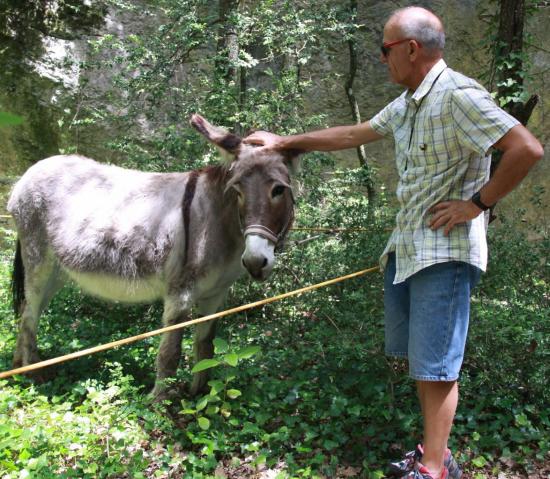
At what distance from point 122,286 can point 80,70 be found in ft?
17.1

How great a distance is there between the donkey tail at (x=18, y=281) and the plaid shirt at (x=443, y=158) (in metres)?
3.20

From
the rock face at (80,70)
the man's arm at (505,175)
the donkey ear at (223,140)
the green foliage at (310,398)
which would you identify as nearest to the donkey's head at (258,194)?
the donkey ear at (223,140)

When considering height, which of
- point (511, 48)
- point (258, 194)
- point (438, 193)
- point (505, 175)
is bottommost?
point (258, 194)

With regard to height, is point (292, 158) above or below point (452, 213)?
above

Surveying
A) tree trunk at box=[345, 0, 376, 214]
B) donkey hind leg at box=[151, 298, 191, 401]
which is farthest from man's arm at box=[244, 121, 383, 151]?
tree trunk at box=[345, 0, 376, 214]

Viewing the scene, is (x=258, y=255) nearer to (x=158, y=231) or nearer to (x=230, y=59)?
(x=158, y=231)

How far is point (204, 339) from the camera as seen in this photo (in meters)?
3.47

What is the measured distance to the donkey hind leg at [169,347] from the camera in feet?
10.3

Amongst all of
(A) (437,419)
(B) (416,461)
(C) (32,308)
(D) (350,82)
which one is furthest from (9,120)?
(D) (350,82)

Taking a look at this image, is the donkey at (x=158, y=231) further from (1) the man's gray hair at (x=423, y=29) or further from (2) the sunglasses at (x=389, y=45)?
(1) the man's gray hair at (x=423, y=29)

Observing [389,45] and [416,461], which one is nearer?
[389,45]

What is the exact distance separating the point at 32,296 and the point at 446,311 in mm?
3153

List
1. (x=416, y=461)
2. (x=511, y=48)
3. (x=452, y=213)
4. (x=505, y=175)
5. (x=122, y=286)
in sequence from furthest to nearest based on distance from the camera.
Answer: (x=511, y=48), (x=122, y=286), (x=416, y=461), (x=452, y=213), (x=505, y=175)

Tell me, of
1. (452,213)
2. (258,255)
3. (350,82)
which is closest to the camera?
(452,213)
